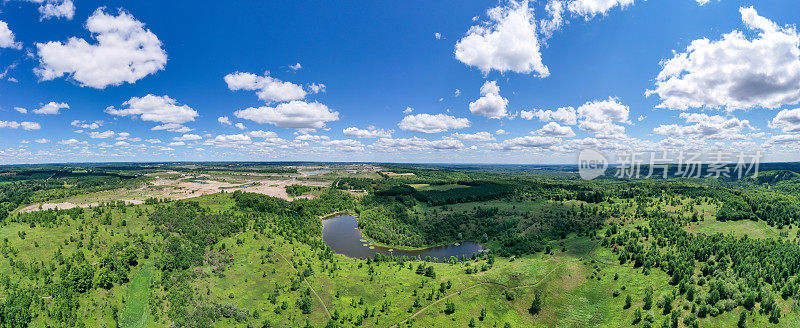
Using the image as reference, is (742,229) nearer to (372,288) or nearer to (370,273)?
(370,273)

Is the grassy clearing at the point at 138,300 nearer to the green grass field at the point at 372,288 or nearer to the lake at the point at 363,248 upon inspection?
the green grass field at the point at 372,288

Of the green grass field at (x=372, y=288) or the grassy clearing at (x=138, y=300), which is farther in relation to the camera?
the green grass field at (x=372, y=288)

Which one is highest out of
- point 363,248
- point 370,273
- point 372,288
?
point 370,273

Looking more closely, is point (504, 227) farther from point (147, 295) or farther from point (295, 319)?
point (147, 295)

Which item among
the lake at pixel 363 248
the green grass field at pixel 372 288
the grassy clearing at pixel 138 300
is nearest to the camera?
the grassy clearing at pixel 138 300

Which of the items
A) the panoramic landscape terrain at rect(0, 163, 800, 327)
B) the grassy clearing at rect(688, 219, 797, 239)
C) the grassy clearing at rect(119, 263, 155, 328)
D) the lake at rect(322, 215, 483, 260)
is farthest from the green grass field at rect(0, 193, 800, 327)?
the grassy clearing at rect(688, 219, 797, 239)

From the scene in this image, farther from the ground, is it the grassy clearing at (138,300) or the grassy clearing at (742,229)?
the grassy clearing at (742,229)

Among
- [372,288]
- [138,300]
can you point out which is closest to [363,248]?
[372,288]

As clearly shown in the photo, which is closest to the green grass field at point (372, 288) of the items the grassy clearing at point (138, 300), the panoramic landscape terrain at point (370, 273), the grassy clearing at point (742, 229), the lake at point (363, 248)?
the grassy clearing at point (138, 300)

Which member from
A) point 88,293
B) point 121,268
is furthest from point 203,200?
point 88,293
